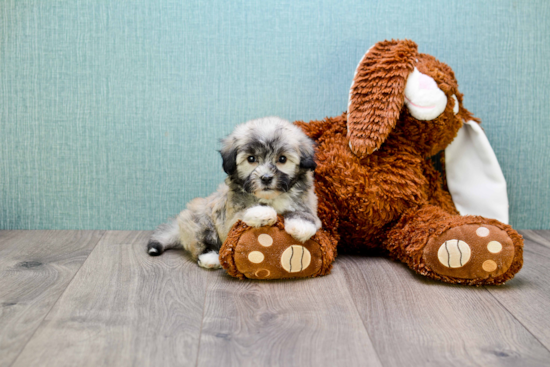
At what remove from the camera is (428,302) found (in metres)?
1.61

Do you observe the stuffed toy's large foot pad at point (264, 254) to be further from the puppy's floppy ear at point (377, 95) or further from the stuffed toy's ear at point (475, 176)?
the stuffed toy's ear at point (475, 176)

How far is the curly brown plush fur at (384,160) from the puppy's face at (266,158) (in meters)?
0.28

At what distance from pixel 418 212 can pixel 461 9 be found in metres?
1.07

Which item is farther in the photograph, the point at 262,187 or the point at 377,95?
the point at 377,95

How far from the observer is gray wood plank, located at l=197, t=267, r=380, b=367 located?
4.12 feet

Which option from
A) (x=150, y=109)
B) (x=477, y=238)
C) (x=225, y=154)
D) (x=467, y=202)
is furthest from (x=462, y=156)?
(x=150, y=109)

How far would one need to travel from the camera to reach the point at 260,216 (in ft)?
5.66

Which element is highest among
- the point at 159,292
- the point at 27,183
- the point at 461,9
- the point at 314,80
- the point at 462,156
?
the point at 461,9

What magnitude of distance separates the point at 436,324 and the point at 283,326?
1.48 feet

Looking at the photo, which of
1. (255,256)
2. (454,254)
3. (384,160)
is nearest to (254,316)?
(255,256)

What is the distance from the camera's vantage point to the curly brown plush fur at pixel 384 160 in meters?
1.94

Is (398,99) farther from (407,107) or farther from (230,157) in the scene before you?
(230,157)

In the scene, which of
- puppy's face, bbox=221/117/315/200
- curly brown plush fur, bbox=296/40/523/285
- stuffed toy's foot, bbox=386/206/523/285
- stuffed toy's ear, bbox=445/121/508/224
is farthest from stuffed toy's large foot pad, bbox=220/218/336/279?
stuffed toy's ear, bbox=445/121/508/224

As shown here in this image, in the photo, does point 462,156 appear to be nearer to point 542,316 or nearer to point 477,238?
point 477,238
